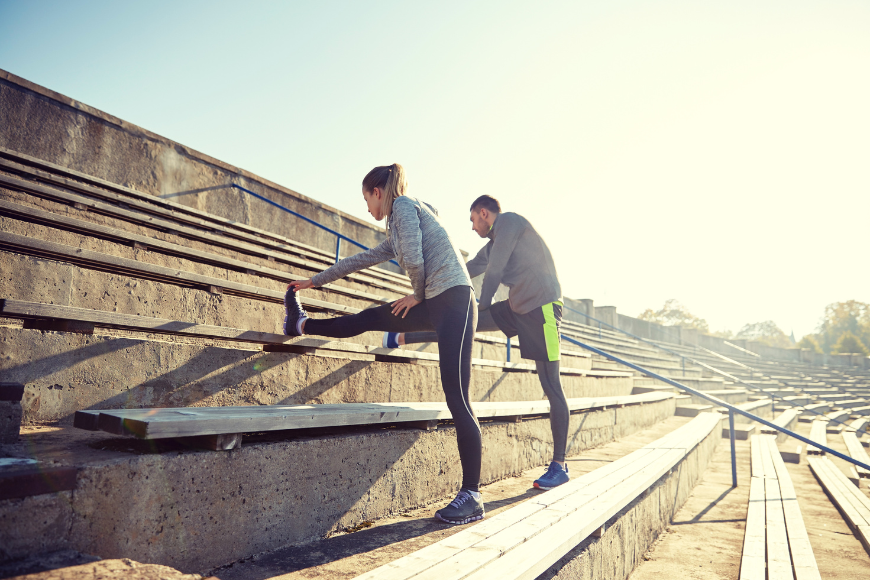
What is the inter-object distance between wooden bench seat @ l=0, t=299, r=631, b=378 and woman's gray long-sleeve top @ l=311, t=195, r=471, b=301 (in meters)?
0.74

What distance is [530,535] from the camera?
5.96ft

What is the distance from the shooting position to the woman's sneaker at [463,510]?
81.6 inches

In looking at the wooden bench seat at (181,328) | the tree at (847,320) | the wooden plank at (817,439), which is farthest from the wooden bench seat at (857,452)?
the tree at (847,320)

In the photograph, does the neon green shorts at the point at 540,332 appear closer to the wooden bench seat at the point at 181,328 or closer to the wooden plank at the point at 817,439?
the wooden bench seat at the point at 181,328

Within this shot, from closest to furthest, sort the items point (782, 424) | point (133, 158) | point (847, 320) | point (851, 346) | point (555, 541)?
point (555, 541) < point (133, 158) < point (782, 424) < point (851, 346) < point (847, 320)

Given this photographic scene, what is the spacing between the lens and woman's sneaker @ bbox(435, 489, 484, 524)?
2.07m

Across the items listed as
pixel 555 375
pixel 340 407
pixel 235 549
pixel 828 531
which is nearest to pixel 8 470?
pixel 235 549

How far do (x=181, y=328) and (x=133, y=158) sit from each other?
14.5ft

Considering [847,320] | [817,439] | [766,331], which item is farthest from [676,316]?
[817,439]

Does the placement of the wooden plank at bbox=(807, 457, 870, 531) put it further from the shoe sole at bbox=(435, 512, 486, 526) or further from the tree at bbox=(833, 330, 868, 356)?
the tree at bbox=(833, 330, 868, 356)

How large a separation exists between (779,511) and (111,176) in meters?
7.12

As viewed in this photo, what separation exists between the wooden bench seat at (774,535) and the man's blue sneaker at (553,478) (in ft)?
3.18

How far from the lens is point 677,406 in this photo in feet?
27.2

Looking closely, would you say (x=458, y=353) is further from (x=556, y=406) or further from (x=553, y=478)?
(x=553, y=478)
